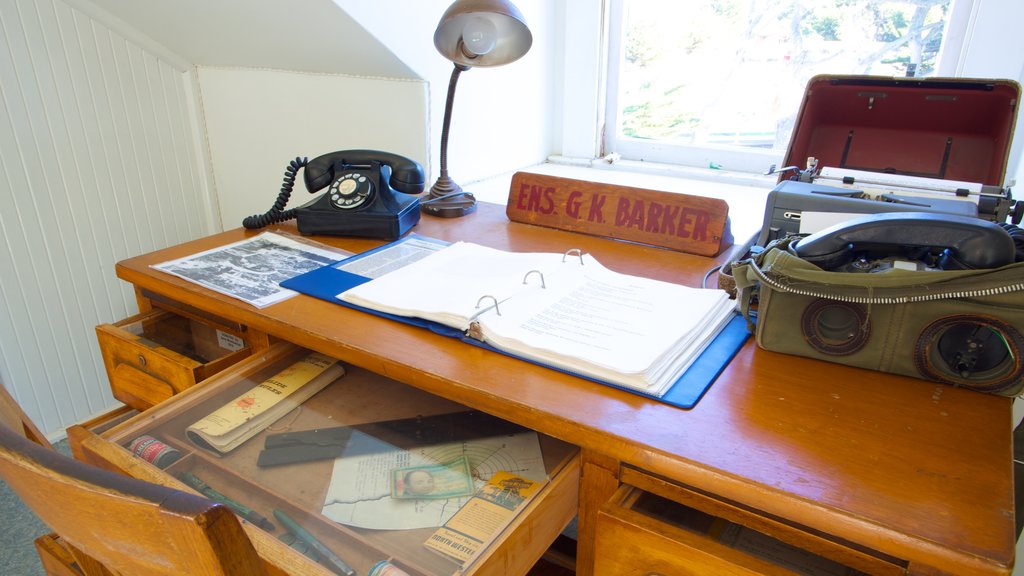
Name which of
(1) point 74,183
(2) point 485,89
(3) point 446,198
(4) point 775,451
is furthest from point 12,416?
(2) point 485,89

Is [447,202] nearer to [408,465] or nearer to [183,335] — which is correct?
[183,335]

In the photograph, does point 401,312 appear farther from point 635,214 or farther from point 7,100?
point 7,100

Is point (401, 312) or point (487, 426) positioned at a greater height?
point (401, 312)

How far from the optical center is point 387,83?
1623mm

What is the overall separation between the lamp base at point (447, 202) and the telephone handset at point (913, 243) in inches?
29.6

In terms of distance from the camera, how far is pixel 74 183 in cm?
167

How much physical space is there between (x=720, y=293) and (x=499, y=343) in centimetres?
33

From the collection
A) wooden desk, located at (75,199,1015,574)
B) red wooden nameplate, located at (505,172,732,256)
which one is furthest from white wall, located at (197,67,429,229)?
wooden desk, located at (75,199,1015,574)

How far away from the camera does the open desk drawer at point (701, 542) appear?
1.76 ft

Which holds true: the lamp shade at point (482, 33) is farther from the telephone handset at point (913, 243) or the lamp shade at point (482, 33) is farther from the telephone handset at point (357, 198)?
the telephone handset at point (913, 243)

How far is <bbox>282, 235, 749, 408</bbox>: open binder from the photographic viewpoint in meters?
0.68

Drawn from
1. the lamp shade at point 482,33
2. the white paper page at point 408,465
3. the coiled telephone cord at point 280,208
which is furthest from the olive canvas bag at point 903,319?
the coiled telephone cord at point 280,208

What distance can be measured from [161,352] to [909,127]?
A: 1.46 meters

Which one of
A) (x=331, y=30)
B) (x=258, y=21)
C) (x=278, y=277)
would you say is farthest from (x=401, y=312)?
(x=258, y=21)
